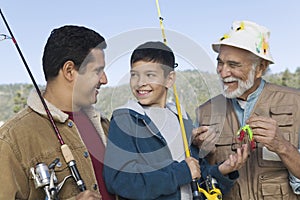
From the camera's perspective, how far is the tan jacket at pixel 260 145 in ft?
11.5

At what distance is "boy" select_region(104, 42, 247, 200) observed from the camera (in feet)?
9.36

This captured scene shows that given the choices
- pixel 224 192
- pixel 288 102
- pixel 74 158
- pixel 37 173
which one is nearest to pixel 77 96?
pixel 74 158

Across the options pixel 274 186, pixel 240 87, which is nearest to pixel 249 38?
pixel 240 87

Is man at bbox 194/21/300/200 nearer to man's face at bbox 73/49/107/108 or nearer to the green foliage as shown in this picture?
the green foliage

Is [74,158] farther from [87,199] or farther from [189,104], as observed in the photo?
[189,104]

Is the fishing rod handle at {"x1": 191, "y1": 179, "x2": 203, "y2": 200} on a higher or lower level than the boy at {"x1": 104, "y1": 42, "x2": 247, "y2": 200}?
lower

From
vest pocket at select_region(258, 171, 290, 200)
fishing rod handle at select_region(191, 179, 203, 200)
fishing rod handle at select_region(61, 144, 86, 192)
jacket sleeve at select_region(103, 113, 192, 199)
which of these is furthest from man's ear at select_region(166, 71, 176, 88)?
vest pocket at select_region(258, 171, 290, 200)

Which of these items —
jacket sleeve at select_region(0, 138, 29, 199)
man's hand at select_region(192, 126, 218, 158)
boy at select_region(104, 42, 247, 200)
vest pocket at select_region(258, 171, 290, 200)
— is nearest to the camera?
jacket sleeve at select_region(0, 138, 29, 199)

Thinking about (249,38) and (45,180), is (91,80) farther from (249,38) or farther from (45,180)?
(249,38)

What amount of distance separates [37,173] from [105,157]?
1.46 feet

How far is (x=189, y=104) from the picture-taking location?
328cm

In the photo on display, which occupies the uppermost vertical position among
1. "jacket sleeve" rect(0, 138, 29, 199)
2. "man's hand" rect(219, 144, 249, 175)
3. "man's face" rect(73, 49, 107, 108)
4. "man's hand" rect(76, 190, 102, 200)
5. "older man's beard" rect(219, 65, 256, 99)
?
"man's face" rect(73, 49, 107, 108)

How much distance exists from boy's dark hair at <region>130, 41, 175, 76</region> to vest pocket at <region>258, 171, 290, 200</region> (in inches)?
43.3

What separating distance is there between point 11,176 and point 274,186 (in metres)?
1.82
